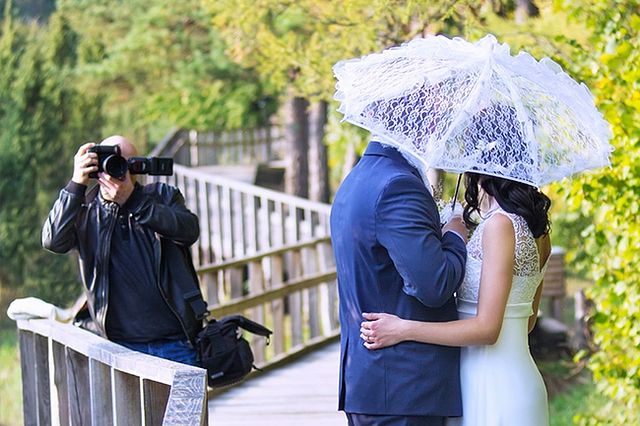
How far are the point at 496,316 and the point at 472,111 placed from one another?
0.56 metres

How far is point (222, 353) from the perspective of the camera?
4535 mm


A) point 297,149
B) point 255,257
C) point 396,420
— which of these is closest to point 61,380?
point 396,420

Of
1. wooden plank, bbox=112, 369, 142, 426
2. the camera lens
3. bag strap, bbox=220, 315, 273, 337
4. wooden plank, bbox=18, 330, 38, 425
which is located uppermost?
the camera lens

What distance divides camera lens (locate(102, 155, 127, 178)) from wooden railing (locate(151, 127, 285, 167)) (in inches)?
790

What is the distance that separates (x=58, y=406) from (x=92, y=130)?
18.7m

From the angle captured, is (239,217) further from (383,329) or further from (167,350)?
(383,329)

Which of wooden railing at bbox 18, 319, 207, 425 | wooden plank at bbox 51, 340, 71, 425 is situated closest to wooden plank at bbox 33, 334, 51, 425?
wooden railing at bbox 18, 319, 207, 425

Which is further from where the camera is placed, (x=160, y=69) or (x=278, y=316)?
(x=160, y=69)

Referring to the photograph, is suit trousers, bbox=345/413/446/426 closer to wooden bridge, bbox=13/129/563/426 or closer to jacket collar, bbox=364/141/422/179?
wooden bridge, bbox=13/129/563/426

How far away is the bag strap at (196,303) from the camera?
4508 mm

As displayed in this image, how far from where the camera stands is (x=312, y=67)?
8086 mm

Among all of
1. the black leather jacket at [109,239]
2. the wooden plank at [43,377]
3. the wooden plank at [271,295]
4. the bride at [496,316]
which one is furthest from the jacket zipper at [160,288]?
the wooden plank at [271,295]

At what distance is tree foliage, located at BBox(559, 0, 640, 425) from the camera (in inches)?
225

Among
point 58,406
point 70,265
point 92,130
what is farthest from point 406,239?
point 92,130
